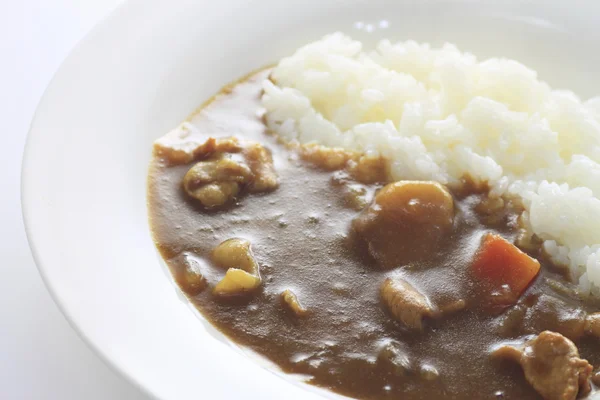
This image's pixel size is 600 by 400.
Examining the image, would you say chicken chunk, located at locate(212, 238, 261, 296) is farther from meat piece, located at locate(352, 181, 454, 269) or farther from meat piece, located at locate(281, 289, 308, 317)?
meat piece, located at locate(352, 181, 454, 269)

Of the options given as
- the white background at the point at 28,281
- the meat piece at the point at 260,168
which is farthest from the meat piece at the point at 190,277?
the meat piece at the point at 260,168

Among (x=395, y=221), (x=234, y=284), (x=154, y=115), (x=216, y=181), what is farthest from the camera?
(x=154, y=115)

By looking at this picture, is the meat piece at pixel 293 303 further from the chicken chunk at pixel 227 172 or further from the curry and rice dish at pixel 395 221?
the chicken chunk at pixel 227 172

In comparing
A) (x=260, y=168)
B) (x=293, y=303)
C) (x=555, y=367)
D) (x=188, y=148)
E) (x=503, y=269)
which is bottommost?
(x=555, y=367)

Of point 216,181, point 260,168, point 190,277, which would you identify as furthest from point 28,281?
point 260,168

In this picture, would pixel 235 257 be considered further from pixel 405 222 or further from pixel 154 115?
pixel 154 115

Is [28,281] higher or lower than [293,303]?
higher
